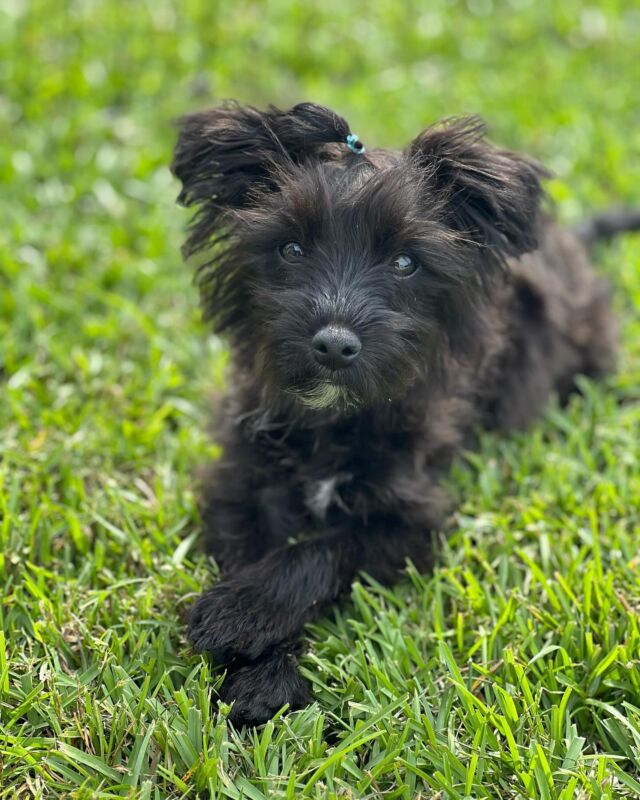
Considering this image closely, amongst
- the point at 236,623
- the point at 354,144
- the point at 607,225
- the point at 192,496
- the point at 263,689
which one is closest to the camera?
the point at 263,689

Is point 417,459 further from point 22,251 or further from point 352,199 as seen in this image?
point 22,251

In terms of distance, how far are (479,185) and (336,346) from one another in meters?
0.90

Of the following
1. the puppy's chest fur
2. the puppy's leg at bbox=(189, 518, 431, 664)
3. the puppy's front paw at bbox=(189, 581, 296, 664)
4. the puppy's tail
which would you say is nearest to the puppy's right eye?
the puppy's chest fur

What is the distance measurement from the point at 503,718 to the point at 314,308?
60.2 inches

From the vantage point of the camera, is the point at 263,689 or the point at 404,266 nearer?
the point at 263,689

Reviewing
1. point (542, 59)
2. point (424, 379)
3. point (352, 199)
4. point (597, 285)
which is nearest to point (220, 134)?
point (352, 199)

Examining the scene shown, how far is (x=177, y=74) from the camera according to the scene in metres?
7.63

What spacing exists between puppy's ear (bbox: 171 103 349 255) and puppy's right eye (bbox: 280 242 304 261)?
0.86ft

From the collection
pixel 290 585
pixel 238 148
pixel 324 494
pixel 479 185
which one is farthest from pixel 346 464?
pixel 238 148

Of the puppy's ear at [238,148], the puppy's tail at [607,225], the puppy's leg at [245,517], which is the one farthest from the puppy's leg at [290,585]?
the puppy's tail at [607,225]

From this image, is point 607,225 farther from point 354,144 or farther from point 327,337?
point 327,337

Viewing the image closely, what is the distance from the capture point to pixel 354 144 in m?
3.66

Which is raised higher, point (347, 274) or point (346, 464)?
point (347, 274)

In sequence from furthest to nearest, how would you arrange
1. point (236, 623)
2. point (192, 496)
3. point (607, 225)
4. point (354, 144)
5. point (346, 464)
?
1. point (607, 225)
2. point (192, 496)
3. point (346, 464)
4. point (354, 144)
5. point (236, 623)
